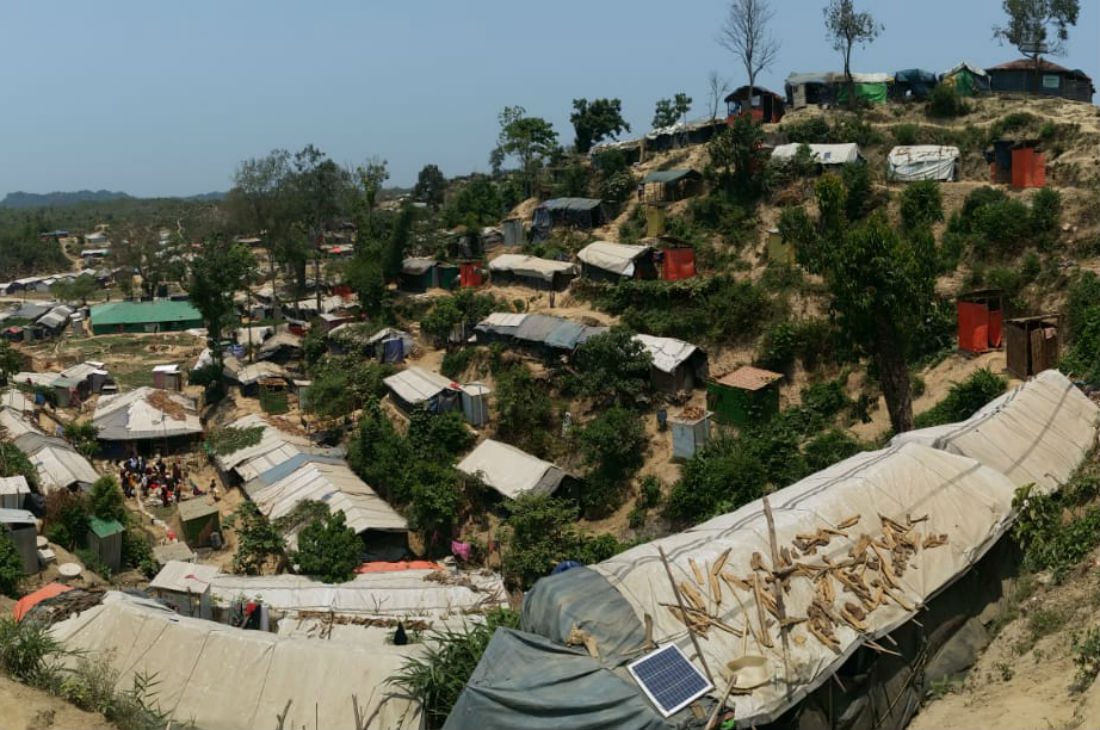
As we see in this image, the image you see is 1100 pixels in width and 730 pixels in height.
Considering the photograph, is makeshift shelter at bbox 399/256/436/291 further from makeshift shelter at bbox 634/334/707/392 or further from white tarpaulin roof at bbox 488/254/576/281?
makeshift shelter at bbox 634/334/707/392

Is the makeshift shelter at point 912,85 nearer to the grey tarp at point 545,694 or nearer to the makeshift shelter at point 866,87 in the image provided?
the makeshift shelter at point 866,87

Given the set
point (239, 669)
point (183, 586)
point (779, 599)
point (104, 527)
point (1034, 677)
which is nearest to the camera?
point (1034, 677)

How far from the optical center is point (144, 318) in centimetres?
4925

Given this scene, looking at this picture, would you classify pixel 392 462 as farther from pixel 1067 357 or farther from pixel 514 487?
pixel 1067 357

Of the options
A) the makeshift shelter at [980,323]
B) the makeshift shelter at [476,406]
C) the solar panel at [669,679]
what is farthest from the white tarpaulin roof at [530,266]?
the solar panel at [669,679]

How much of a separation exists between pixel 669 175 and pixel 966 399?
1722 centimetres

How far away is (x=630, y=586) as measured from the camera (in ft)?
29.2

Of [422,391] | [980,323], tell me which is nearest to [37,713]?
[422,391]

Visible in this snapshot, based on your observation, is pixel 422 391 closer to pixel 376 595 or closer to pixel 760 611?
pixel 376 595

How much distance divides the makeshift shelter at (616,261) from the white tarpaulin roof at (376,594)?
13875 mm

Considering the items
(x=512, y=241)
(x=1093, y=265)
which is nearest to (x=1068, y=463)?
(x=1093, y=265)

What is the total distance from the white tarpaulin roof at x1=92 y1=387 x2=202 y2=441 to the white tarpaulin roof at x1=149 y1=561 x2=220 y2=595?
41.1 ft

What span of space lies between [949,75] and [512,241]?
1736 centimetres

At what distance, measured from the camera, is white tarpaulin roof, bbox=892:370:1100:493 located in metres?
12.4
